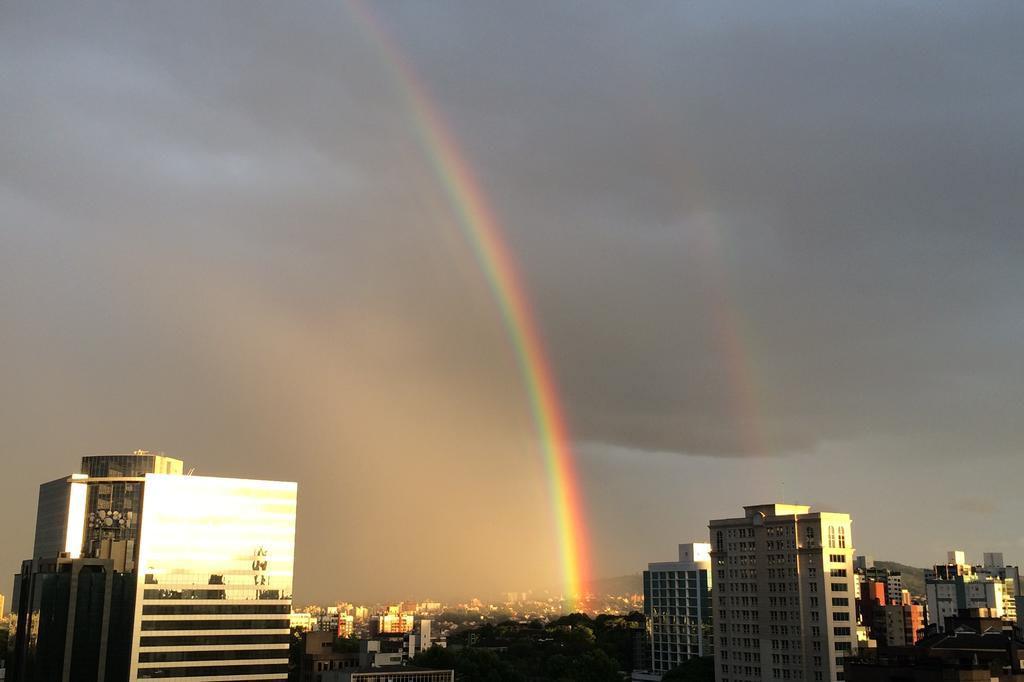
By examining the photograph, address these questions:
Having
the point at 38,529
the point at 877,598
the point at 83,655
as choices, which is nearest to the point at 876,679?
the point at 83,655

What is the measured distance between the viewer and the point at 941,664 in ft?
231

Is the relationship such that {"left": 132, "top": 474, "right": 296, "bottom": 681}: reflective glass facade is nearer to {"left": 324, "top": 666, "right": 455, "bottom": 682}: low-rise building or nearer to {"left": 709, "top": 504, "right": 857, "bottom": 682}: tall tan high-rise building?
{"left": 324, "top": 666, "right": 455, "bottom": 682}: low-rise building

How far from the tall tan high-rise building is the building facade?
5511 centimetres

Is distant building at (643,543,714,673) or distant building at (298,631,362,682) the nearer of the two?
distant building at (298,631,362,682)

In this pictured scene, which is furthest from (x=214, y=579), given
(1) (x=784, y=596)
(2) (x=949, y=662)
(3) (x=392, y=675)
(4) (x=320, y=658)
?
(2) (x=949, y=662)

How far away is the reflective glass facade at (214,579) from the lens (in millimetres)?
→ 97375

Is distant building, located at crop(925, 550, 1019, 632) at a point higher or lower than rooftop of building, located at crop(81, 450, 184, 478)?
lower

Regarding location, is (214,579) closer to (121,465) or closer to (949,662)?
(121,465)

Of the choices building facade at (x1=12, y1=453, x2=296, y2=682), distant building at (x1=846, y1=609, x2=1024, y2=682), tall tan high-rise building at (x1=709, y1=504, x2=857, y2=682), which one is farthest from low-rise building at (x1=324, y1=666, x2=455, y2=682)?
distant building at (x1=846, y1=609, x2=1024, y2=682)

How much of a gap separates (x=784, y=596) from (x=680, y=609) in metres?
46.3

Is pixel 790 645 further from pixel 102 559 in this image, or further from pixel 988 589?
pixel 988 589

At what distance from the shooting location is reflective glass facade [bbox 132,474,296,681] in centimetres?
9738

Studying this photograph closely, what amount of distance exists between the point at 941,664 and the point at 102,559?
84041 millimetres

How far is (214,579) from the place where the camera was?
103000 mm
